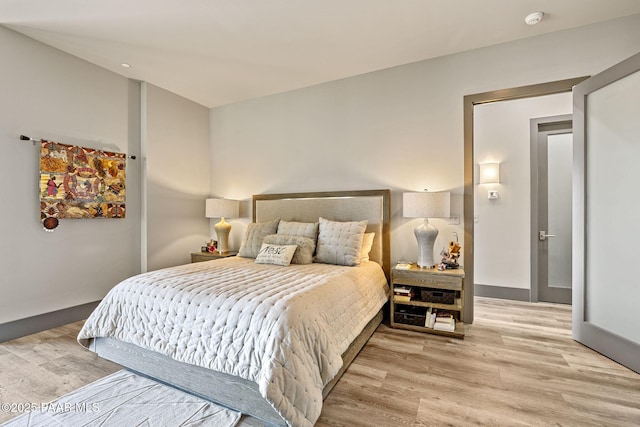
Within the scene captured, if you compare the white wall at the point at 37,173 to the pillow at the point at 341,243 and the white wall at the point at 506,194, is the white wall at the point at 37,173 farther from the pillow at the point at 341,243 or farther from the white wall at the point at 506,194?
the white wall at the point at 506,194

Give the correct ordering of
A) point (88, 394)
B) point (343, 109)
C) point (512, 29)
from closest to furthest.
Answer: point (88, 394) < point (512, 29) < point (343, 109)

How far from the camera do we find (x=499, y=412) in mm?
1717

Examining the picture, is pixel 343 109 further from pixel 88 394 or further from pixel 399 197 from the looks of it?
pixel 88 394

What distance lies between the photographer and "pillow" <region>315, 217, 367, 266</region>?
3.00 meters

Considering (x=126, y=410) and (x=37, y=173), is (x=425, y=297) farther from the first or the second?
(x=37, y=173)

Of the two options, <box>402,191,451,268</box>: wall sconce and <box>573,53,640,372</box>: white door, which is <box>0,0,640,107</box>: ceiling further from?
<box>402,191,451,268</box>: wall sconce

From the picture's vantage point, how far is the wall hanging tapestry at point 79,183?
2990mm

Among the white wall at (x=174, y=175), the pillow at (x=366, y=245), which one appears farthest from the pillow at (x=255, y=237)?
the white wall at (x=174, y=175)

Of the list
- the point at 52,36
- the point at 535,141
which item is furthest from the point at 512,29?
the point at 52,36

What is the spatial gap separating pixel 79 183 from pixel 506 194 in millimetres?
5265

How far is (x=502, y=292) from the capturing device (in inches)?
160

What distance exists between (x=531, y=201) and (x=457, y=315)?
82.5 inches

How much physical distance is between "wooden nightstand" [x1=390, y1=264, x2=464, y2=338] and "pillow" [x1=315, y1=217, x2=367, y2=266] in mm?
448

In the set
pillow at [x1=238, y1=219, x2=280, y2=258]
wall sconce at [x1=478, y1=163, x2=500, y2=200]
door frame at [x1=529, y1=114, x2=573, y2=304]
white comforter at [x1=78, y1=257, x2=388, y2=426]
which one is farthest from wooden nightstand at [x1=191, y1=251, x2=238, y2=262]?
door frame at [x1=529, y1=114, x2=573, y2=304]
